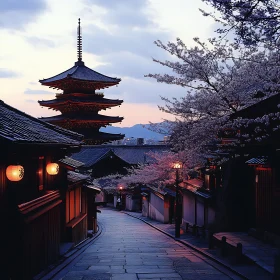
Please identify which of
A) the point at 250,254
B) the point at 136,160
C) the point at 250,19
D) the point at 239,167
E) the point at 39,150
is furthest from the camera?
the point at 136,160

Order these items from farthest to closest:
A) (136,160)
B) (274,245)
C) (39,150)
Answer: (136,160) → (274,245) → (39,150)

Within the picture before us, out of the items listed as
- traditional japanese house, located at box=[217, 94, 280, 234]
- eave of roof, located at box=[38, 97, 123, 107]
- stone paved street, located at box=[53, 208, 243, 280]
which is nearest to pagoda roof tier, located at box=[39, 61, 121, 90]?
eave of roof, located at box=[38, 97, 123, 107]

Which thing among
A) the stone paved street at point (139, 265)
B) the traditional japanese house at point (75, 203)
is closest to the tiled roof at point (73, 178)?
the traditional japanese house at point (75, 203)

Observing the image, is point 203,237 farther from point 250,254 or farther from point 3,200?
point 3,200

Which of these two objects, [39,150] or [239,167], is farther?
[239,167]

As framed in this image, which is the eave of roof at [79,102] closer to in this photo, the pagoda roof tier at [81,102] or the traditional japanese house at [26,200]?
the pagoda roof tier at [81,102]

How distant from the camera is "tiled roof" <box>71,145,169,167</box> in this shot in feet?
175

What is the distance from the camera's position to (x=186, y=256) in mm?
16812

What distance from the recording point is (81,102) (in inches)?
1715

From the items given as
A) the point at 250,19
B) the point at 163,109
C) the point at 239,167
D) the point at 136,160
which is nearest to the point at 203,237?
the point at 239,167

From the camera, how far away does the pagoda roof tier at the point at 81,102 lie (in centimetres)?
4362

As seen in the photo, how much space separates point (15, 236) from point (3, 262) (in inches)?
27.7

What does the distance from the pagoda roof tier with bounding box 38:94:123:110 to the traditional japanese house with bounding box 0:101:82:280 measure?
28.8m

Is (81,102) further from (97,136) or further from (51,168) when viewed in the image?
(51,168)
